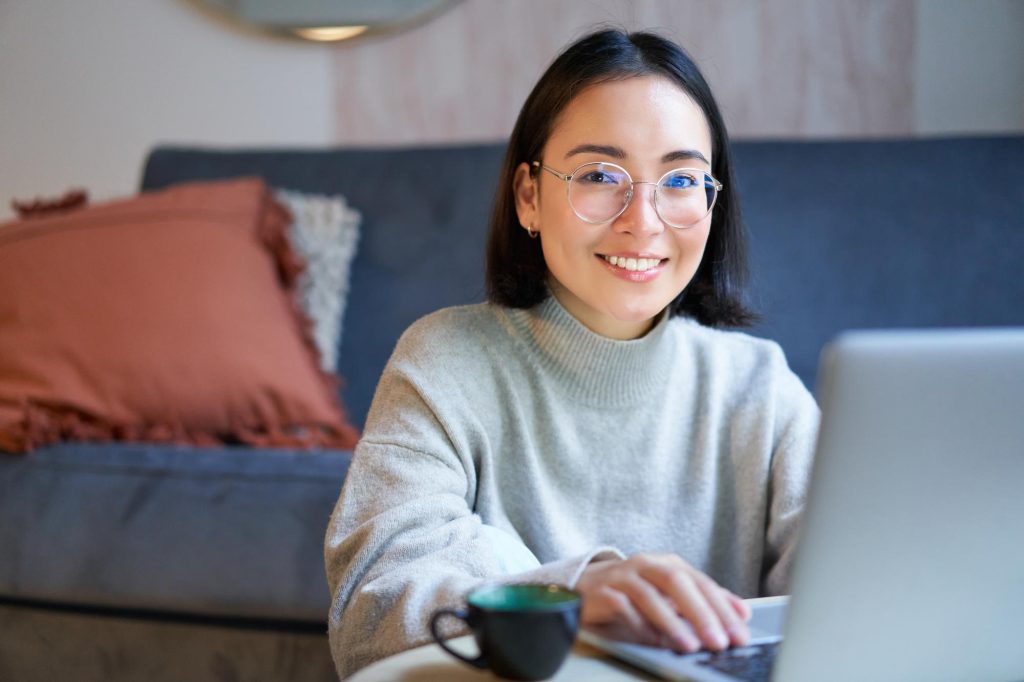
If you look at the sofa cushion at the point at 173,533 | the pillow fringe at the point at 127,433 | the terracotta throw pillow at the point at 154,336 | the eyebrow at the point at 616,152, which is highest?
the eyebrow at the point at 616,152

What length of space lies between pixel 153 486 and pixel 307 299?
1.87 ft

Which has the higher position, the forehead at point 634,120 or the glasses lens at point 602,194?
the forehead at point 634,120

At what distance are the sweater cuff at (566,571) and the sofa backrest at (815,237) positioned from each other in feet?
3.49

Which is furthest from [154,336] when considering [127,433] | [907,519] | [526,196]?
[907,519]

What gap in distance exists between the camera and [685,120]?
1133 millimetres

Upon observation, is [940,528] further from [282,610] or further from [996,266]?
[996,266]

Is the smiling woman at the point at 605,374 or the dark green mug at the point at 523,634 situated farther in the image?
the smiling woman at the point at 605,374

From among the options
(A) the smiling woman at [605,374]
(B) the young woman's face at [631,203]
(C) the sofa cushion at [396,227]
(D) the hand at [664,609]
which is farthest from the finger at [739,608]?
(C) the sofa cushion at [396,227]

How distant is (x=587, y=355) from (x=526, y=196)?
19 centimetres

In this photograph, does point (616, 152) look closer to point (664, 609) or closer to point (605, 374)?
point (605, 374)

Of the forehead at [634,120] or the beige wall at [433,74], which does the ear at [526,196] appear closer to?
the forehead at [634,120]

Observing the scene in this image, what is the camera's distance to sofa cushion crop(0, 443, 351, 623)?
1590 millimetres

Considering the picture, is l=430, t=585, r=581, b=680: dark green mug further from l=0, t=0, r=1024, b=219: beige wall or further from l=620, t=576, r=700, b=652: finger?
l=0, t=0, r=1024, b=219: beige wall

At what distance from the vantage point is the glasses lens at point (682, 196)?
1.10 metres
